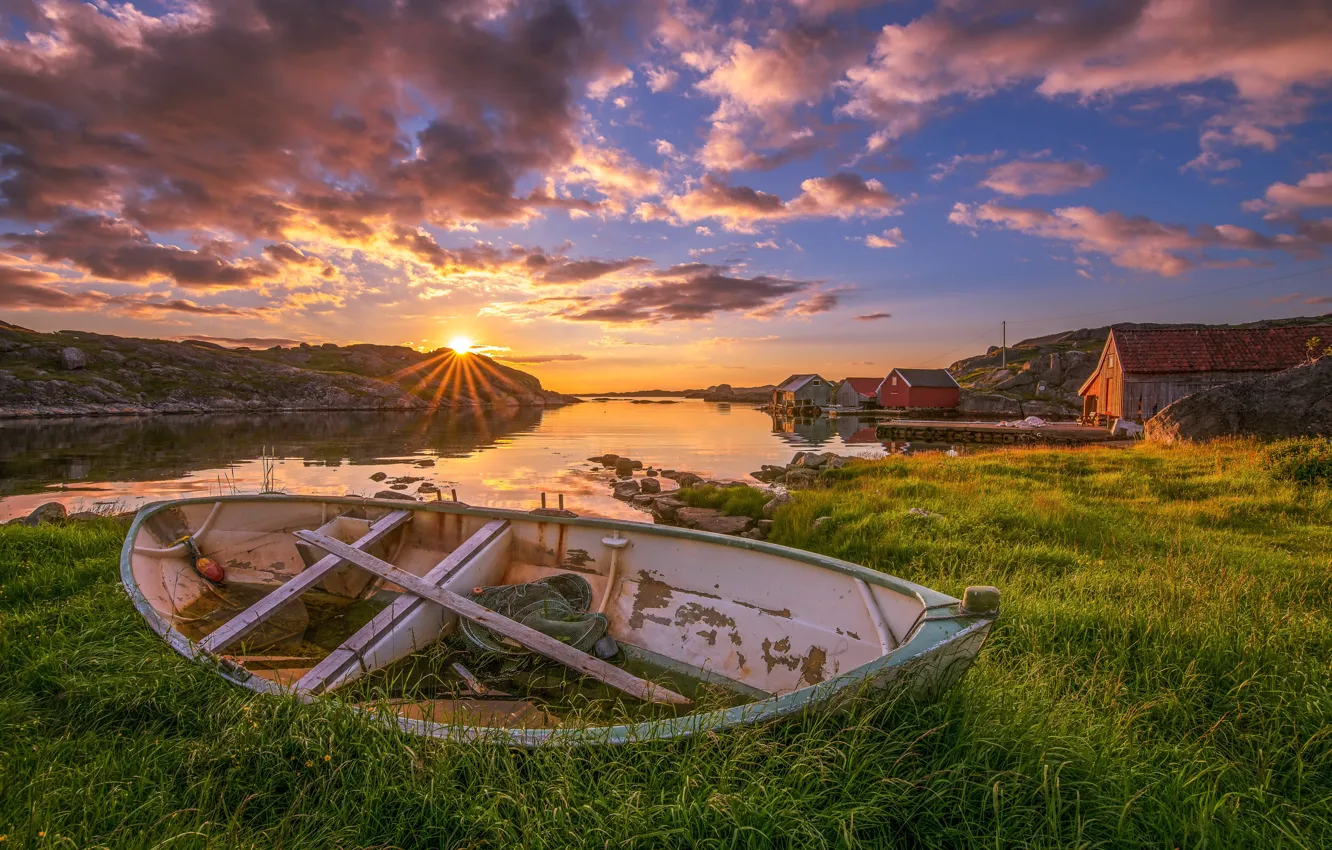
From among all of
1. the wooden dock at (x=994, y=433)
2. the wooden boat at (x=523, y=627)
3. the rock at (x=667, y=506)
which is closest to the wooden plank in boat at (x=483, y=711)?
the wooden boat at (x=523, y=627)

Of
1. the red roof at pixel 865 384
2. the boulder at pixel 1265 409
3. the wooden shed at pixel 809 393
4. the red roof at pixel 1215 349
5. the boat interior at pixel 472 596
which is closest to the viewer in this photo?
the boat interior at pixel 472 596

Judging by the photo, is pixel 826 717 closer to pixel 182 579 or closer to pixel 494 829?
pixel 494 829

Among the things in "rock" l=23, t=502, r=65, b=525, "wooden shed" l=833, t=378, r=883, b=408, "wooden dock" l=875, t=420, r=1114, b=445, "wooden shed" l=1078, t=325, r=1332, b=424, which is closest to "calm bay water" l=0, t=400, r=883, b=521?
"rock" l=23, t=502, r=65, b=525

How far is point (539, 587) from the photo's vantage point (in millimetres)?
5367

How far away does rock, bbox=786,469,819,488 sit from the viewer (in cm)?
1807

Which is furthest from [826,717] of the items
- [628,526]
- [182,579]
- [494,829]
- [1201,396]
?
[1201,396]

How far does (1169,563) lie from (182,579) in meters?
10.4

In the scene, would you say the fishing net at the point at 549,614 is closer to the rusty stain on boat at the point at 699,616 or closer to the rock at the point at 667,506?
the rusty stain on boat at the point at 699,616

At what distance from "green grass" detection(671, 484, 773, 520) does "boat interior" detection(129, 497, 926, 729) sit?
7.69 meters

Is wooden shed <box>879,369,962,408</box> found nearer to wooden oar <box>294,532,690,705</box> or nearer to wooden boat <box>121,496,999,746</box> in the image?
wooden boat <box>121,496,999,746</box>

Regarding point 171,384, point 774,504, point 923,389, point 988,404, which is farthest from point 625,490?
point 171,384

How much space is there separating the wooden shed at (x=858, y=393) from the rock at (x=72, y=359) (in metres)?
98.5

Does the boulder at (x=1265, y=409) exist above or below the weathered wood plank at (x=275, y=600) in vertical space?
above

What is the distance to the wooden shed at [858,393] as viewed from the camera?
251 feet
